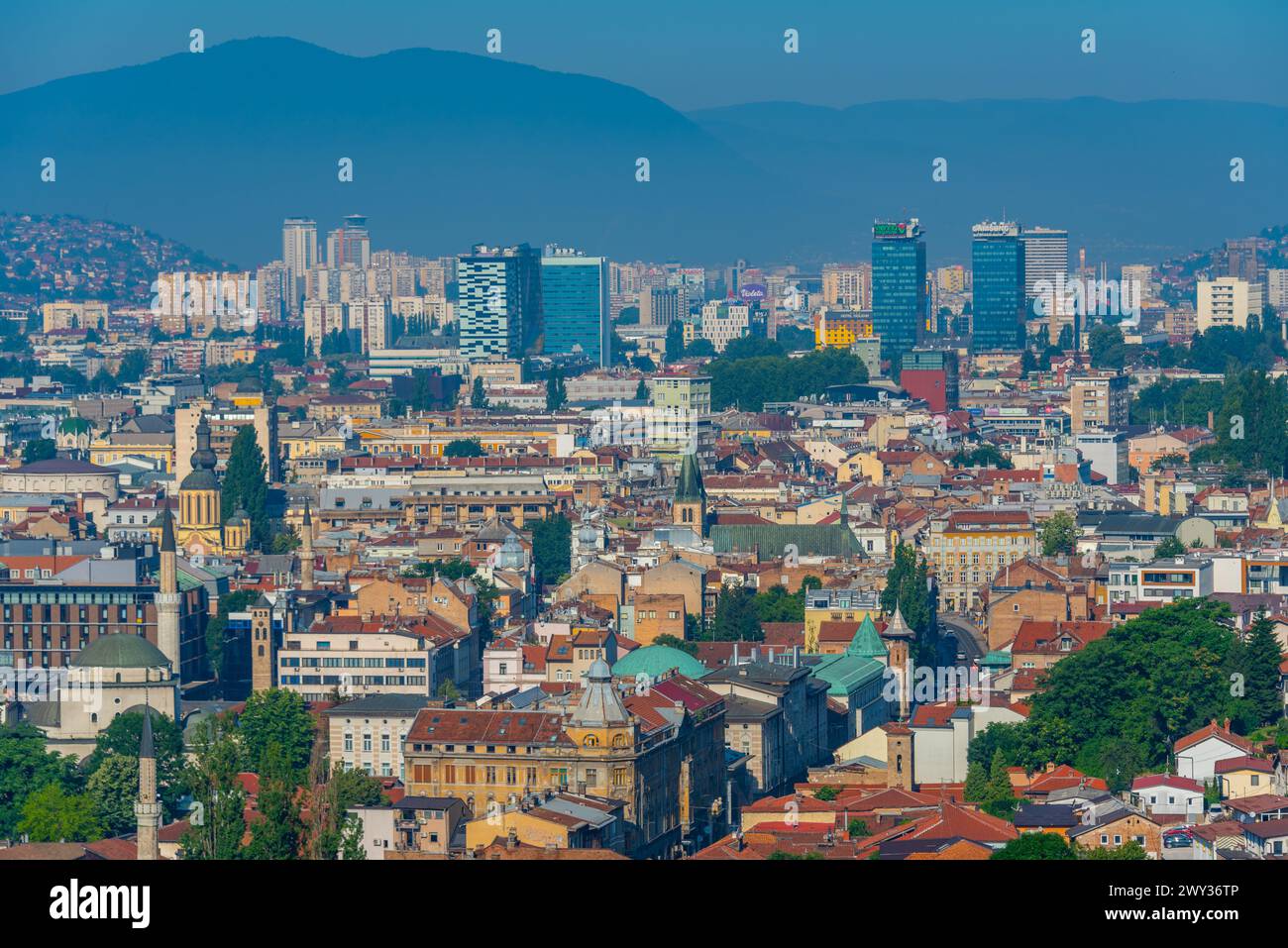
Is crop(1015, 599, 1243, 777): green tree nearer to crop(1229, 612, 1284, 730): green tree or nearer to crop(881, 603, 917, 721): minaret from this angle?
crop(1229, 612, 1284, 730): green tree

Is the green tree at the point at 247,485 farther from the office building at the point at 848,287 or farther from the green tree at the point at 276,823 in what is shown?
the office building at the point at 848,287

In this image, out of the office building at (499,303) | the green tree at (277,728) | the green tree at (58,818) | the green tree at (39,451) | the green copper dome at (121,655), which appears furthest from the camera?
the office building at (499,303)

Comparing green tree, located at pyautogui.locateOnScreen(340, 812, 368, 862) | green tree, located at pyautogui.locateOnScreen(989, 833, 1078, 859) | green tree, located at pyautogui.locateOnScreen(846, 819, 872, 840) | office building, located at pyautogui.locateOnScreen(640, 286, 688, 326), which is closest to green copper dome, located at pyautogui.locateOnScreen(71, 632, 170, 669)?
green tree, located at pyautogui.locateOnScreen(340, 812, 368, 862)

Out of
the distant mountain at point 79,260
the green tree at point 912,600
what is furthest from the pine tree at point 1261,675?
the distant mountain at point 79,260

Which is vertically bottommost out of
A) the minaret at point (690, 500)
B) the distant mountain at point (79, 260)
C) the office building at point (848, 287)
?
the minaret at point (690, 500)

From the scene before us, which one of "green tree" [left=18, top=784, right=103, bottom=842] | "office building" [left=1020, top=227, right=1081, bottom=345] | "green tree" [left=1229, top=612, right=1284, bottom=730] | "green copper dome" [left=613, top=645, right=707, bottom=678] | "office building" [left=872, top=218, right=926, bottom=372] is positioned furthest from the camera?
"office building" [left=1020, top=227, right=1081, bottom=345]
